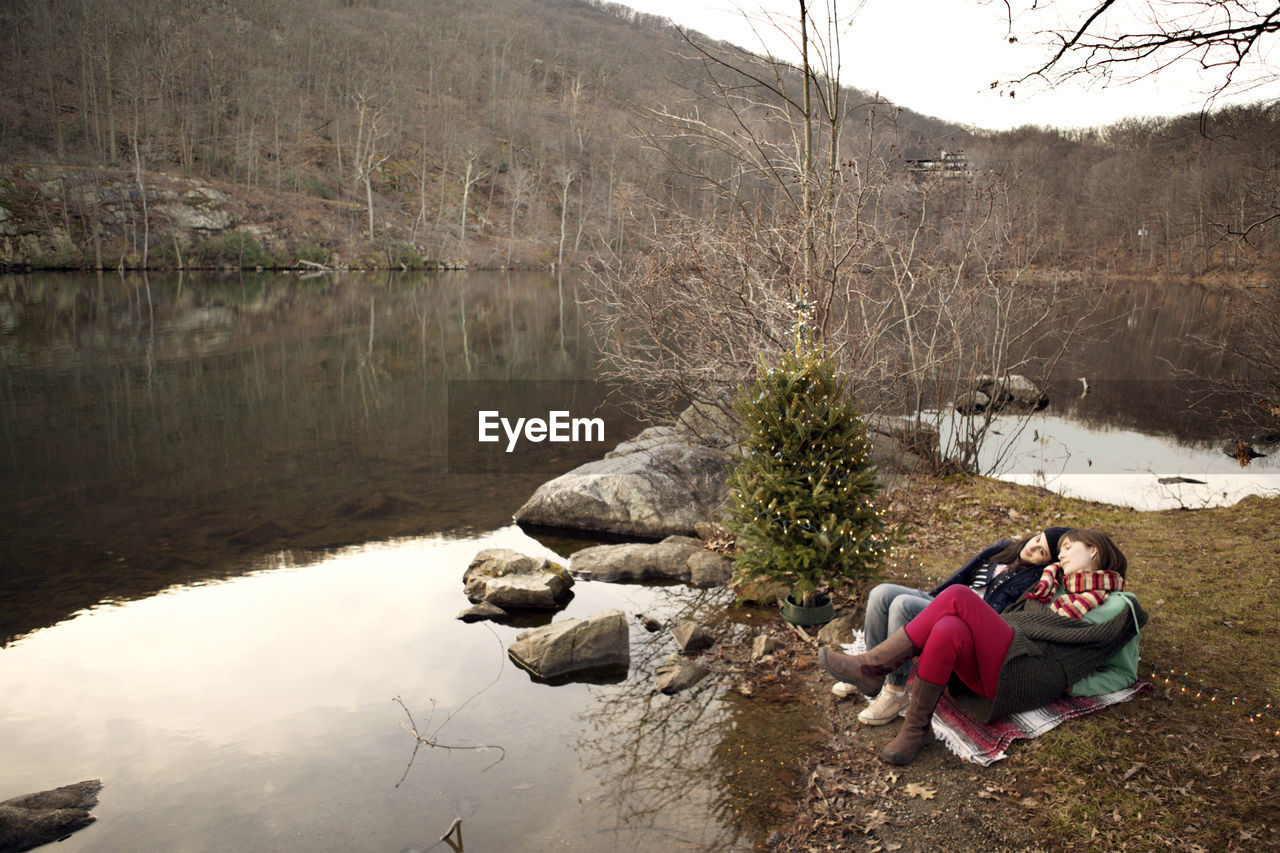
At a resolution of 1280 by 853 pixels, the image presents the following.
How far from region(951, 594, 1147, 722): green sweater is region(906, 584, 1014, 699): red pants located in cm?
6

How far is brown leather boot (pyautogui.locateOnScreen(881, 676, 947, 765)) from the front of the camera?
4250 mm

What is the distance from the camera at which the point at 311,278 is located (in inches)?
2098

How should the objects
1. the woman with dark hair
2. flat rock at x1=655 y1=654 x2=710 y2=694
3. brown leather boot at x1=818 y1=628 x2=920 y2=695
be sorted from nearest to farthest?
brown leather boot at x1=818 y1=628 x2=920 y2=695 < the woman with dark hair < flat rock at x1=655 y1=654 x2=710 y2=694

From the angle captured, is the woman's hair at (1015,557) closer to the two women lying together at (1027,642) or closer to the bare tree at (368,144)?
the two women lying together at (1027,642)

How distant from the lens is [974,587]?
494 centimetres

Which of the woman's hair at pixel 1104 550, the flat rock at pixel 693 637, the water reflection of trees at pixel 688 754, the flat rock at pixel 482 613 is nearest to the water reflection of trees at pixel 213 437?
the flat rock at pixel 482 613

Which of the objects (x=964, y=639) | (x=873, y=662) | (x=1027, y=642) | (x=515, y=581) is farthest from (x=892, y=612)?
(x=515, y=581)

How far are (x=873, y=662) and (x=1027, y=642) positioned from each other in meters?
0.80

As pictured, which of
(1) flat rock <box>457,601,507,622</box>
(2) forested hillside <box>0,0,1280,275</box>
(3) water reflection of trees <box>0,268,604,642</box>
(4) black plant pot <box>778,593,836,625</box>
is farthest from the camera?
(2) forested hillside <box>0,0,1280,275</box>

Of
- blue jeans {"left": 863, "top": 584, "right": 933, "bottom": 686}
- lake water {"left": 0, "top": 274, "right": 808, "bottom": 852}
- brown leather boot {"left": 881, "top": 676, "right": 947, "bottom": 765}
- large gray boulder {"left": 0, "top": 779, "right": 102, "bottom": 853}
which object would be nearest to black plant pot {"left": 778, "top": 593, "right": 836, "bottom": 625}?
lake water {"left": 0, "top": 274, "right": 808, "bottom": 852}

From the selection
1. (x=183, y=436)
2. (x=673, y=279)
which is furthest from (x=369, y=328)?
(x=673, y=279)

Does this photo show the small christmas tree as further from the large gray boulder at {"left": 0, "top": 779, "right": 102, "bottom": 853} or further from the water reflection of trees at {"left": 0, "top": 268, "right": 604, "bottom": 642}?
the water reflection of trees at {"left": 0, "top": 268, "right": 604, "bottom": 642}

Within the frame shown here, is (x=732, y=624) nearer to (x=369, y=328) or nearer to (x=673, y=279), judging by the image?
(x=673, y=279)

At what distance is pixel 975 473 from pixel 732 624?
573cm
